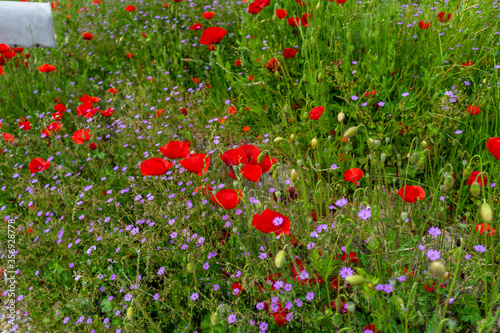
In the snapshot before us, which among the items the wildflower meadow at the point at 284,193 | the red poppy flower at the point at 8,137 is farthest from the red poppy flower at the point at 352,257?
the red poppy flower at the point at 8,137

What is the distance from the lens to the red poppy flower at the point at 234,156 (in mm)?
1698

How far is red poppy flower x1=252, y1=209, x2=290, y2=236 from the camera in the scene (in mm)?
1382

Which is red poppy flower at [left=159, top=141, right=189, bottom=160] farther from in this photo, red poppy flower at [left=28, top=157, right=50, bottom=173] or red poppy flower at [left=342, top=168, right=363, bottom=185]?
red poppy flower at [left=28, top=157, right=50, bottom=173]

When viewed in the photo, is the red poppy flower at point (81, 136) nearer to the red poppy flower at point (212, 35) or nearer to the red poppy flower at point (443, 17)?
the red poppy flower at point (212, 35)

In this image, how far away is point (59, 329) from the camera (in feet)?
6.42

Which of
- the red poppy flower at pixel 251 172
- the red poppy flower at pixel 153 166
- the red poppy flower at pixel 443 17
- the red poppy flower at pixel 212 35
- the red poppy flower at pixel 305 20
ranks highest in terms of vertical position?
the red poppy flower at pixel 443 17

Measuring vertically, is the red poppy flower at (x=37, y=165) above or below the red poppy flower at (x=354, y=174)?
below

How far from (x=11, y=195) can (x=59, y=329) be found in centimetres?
142

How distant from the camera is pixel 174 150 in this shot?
6.15ft

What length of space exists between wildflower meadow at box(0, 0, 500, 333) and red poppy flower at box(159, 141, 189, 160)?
0.04 feet

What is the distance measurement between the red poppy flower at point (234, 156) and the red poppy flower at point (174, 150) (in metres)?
0.29

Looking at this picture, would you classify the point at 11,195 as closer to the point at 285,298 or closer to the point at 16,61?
the point at 16,61

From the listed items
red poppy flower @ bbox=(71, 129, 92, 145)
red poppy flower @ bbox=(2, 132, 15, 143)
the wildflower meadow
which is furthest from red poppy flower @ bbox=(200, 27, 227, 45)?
red poppy flower @ bbox=(2, 132, 15, 143)

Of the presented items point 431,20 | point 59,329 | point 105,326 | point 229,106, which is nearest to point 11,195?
point 59,329
